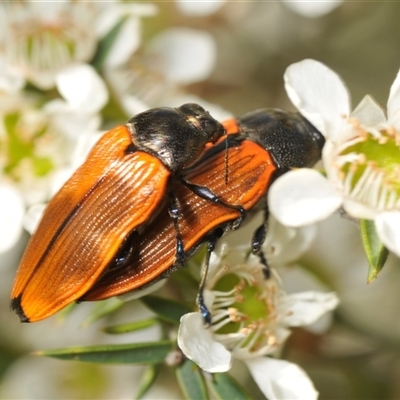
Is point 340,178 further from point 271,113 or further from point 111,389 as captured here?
point 111,389

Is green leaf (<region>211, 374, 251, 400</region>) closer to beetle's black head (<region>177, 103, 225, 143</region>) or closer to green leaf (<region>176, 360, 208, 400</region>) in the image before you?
green leaf (<region>176, 360, 208, 400</region>)

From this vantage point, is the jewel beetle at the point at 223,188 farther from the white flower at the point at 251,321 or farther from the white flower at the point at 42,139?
the white flower at the point at 42,139

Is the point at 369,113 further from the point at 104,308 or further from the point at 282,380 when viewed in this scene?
the point at 104,308

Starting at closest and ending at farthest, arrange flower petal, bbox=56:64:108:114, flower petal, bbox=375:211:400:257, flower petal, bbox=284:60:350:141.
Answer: flower petal, bbox=375:211:400:257 → flower petal, bbox=284:60:350:141 → flower petal, bbox=56:64:108:114

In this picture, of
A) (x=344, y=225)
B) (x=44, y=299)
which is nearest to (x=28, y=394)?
(x=44, y=299)

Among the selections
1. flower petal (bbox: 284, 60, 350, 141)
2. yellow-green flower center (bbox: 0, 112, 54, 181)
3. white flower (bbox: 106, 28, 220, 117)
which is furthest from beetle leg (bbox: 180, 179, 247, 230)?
white flower (bbox: 106, 28, 220, 117)
